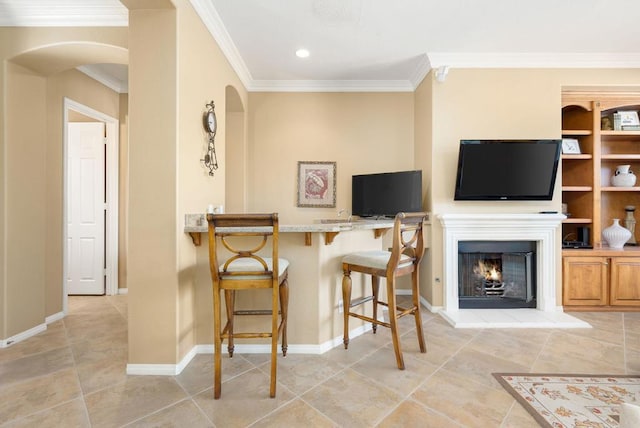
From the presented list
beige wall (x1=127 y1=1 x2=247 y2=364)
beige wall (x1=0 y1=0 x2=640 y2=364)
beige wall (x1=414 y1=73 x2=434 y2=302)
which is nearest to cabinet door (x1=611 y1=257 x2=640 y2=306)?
beige wall (x1=0 y1=0 x2=640 y2=364)

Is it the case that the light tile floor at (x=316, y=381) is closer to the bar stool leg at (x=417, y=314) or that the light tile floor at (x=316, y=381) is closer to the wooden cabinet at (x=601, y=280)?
the bar stool leg at (x=417, y=314)

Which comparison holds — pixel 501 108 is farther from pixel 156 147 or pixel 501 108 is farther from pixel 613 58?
pixel 156 147

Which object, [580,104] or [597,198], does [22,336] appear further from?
[580,104]

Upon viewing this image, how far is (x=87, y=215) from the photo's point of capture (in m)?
3.86

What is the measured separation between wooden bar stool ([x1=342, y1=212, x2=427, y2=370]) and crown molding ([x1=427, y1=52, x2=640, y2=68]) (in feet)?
6.81


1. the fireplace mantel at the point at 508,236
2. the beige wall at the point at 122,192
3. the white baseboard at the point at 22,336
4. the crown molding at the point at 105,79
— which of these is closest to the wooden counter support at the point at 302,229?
the fireplace mantel at the point at 508,236

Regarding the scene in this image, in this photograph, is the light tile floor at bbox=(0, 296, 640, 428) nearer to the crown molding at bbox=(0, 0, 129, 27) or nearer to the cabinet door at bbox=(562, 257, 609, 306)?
the cabinet door at bbox=(562, 257, 609, 306)

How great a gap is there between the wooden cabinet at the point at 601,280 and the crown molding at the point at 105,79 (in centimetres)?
567

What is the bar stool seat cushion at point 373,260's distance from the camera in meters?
2.17

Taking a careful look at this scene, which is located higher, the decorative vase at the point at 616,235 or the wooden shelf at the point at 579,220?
the wooden shelf at the point at 579,220

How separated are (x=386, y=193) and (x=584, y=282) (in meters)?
2.34

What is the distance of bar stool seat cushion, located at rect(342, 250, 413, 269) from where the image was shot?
2170mm

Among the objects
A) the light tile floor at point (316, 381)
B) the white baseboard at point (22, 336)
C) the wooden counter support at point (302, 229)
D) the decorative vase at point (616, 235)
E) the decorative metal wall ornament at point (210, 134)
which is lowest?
the light tile floor at point (316, 381)

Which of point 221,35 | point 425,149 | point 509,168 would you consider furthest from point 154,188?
point 509,168
